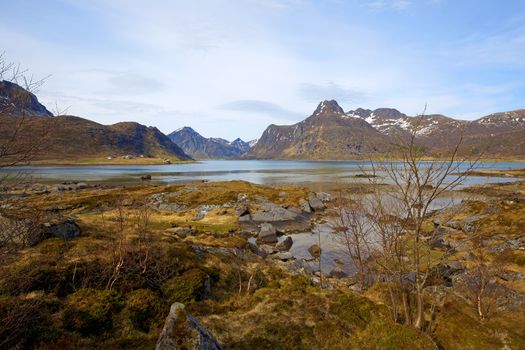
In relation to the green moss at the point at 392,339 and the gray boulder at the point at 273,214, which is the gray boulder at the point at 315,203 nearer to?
the gray boulder at the point at 273,214

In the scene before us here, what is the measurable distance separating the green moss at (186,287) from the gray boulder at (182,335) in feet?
20.8

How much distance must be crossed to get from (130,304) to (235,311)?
4464mm

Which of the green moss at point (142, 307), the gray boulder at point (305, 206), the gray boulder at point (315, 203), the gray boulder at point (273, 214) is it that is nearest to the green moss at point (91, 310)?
the green moss at point (142, 307)

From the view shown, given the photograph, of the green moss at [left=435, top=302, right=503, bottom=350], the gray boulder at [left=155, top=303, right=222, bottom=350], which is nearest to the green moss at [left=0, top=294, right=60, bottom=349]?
the gray boulder at [left=155, top=303, right=222, bottom=350]

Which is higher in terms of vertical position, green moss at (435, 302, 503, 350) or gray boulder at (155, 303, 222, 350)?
gray boulder at (155, 303, 222, 350)

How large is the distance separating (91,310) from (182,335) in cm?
613

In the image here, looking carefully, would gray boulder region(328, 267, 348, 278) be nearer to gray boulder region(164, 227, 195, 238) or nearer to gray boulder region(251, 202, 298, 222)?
gray boulder region(164, 227, 195, 238)

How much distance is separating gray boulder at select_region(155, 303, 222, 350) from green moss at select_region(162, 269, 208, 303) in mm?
6353

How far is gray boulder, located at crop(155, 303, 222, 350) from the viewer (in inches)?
289

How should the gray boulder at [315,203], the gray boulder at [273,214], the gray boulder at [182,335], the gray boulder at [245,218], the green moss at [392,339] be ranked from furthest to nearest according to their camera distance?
the gray boulder at [315,203], the gray boulder at [273,214], the gray boulder at [245,218], the green moss at [392,339], the gray boulder at [182,335]

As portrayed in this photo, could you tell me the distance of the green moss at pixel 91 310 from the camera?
422 inches

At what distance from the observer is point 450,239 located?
3397 centimetres

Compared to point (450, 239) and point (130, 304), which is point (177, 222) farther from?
point (450, 239)

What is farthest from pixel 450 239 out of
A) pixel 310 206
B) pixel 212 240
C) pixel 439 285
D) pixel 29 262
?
pixel 29 262
